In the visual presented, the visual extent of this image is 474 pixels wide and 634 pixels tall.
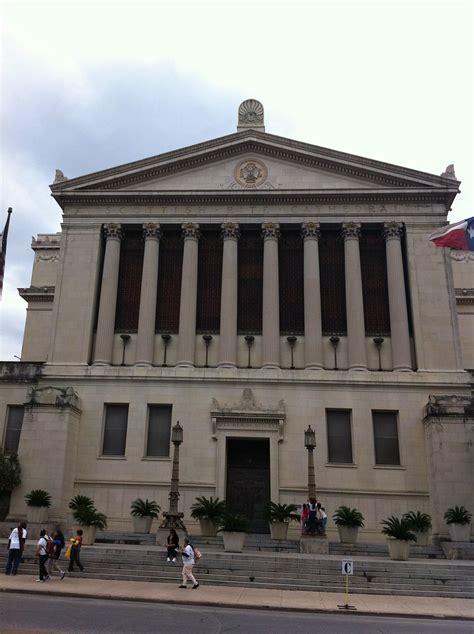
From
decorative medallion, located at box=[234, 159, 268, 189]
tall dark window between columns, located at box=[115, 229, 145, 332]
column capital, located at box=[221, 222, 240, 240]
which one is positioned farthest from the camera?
decorative medallion, located at box=[234, 159, 268, 189]

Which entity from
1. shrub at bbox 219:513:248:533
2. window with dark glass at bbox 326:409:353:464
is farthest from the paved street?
window with dark glass at bbox 326:409:353:464

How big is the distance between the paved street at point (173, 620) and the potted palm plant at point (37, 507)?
1296 centimetres

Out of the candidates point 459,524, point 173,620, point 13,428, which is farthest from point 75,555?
point 459,524

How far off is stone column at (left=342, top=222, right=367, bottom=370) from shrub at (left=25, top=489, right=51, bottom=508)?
1796cm

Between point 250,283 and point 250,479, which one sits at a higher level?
point 250,283

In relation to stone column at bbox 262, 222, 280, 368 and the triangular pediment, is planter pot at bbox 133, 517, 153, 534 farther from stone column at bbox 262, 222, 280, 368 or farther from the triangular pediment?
the triangular pediment

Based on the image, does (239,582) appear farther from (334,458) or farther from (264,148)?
(264,148)

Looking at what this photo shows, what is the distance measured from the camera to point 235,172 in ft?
130

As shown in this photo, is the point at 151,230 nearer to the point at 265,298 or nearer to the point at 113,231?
the point at 113,231

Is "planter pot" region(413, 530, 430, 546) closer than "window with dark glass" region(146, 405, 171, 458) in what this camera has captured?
Yes

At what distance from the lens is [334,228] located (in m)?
38.5

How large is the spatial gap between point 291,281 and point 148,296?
8.96 meters

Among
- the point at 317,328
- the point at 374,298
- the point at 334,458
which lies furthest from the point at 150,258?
the point at 334,458

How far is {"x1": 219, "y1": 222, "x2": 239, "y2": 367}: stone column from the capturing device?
35812 mm
